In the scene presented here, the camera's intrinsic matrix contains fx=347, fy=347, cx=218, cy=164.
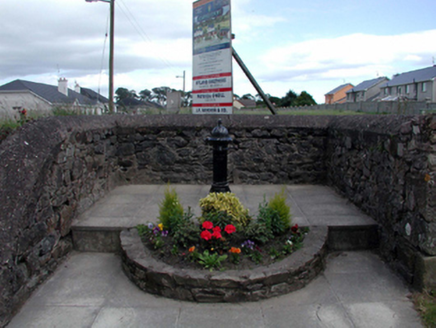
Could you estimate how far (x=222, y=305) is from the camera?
2955 mm

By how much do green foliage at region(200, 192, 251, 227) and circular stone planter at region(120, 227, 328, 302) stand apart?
0.68 meters

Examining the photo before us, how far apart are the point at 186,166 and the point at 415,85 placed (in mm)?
52498

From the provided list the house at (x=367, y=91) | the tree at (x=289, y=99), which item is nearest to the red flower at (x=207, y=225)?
the tree at (x=289, y=99)

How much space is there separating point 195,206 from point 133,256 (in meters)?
1.59

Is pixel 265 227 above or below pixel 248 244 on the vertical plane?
above

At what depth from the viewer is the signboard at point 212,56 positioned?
16.4 ft

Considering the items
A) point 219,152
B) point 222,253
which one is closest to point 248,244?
point 222,253

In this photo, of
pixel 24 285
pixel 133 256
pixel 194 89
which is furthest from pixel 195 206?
pixel 24 285

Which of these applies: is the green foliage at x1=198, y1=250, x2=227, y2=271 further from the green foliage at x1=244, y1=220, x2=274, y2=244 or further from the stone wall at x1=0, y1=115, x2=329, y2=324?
the stone wall at x1=0, y1=115, x2=329, y2=324

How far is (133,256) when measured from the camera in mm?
3320

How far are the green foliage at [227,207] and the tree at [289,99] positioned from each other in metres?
36.6

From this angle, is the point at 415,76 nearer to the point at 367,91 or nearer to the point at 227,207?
the point at 367,91

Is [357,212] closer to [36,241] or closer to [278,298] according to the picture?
[278,298]

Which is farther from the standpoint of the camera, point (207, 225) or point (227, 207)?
point (227, 207)
